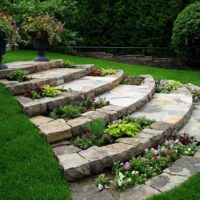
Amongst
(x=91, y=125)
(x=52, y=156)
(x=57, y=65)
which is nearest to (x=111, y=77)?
(x=57, y=65)

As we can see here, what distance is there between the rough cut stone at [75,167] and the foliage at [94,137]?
44 centimetres

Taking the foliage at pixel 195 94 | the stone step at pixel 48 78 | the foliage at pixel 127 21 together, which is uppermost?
the foliage at pixel 127 21

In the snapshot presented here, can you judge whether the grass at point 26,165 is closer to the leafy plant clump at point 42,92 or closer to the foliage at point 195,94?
the leafy plant clump at point 42,92

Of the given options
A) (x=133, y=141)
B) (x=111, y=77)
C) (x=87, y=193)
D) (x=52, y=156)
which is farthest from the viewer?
(x=111, y=77)

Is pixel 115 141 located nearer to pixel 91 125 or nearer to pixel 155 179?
pixel 91 125

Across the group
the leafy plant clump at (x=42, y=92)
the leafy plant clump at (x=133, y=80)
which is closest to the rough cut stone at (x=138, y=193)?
the leafy plant clump at (x=42, y=92)

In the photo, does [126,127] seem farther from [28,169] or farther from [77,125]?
[28,169]

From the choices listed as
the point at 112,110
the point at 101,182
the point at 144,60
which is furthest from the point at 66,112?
the point at 144,60

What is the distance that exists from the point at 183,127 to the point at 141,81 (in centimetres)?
250

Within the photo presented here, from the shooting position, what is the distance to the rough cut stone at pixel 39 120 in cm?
457

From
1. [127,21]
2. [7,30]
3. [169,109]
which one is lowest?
[169,109]

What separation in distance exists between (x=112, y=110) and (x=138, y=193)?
1.87 m

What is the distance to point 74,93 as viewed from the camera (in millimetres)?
5613

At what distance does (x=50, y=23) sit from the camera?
8.05 meters
